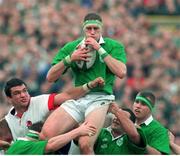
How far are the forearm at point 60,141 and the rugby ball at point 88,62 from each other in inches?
32.6

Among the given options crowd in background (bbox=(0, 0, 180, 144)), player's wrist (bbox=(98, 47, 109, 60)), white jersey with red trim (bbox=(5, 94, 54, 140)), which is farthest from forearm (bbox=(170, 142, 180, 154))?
crowd in background (bbox=(0, 0, 180, 144))

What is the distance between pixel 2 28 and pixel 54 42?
1.51 m

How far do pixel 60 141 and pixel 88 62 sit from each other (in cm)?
103

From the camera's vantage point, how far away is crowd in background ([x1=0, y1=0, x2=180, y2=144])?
2409 centimetres

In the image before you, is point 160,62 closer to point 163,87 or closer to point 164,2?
point 163,87

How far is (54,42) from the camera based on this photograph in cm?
2536

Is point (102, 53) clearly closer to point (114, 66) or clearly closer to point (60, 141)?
point (114, 66)

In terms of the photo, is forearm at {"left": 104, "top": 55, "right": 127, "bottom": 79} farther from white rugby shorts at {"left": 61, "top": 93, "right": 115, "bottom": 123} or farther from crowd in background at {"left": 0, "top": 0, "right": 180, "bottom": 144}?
crowd in background at {"left": 0, "top": 0, "right": 180, "bottom": 144}

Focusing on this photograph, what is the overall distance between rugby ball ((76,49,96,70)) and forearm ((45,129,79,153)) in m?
0.83

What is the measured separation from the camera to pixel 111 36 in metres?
26.1

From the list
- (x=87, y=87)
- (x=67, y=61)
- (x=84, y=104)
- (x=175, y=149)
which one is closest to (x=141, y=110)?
(x=175, y=149)

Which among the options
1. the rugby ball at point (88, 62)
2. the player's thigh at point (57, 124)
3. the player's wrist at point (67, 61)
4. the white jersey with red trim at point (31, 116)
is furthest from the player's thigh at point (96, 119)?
the white jersey with red trim at point (31, 116)

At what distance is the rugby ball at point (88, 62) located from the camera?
1452 cm

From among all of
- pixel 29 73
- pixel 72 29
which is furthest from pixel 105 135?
pixel 72 29
